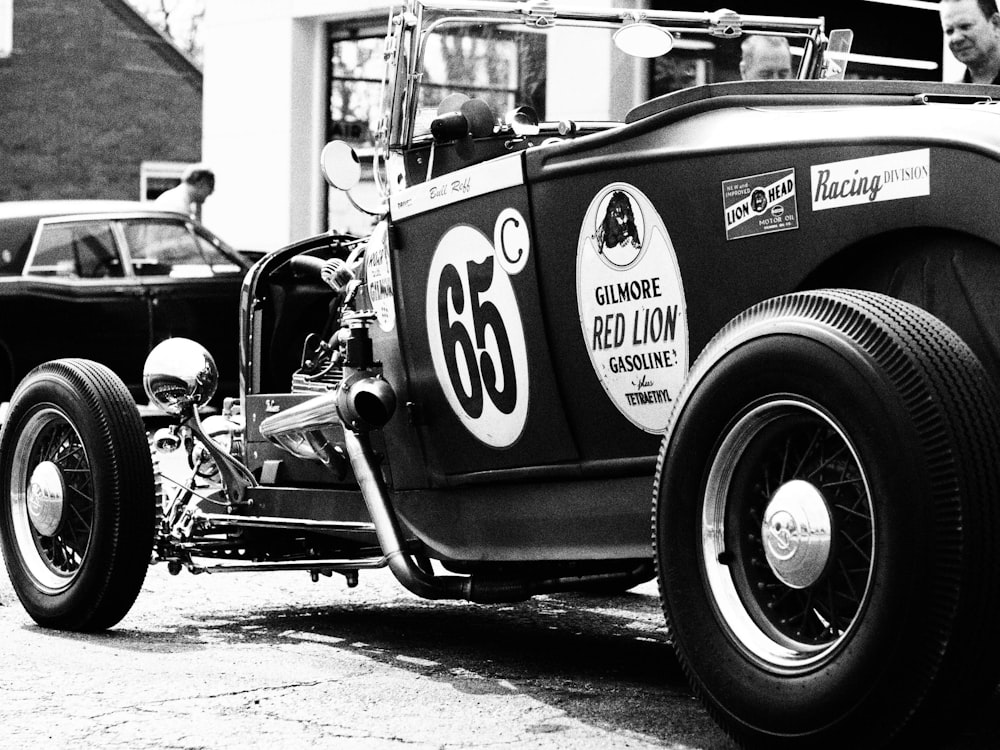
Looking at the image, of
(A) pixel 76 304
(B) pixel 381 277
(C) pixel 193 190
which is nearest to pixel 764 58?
(B) pixel 381 277

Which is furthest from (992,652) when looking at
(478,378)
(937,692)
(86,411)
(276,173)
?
(276,173)

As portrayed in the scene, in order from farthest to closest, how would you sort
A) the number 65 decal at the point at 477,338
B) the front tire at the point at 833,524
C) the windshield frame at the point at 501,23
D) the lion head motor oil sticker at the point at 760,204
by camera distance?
the windshield frame at the point at 501,23 → the number 65 decal at the point at 477,338 → the lion head motor oil sticker at the point at 760,204 → the front tire at the point at 833,524

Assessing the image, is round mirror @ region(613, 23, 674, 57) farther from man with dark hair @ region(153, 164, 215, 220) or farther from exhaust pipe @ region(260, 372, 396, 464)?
man with dark hair @ region(153, 164, 215, 220)

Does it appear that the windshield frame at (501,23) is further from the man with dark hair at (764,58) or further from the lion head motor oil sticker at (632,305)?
the lion head motor oil sticker at (632,305)

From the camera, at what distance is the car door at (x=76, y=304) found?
40.0 feet

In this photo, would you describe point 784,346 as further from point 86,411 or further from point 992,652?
point 86,411

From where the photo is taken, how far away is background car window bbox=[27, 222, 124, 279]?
1234 cm

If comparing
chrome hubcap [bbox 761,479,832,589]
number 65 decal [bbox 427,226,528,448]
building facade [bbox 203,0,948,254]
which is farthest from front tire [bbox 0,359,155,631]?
building facade [bbox 203,0,948,254]

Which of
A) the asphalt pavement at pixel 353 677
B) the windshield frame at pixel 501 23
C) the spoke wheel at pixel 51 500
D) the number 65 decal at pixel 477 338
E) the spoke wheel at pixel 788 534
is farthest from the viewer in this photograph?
the spoke wheel at pixel 51 500

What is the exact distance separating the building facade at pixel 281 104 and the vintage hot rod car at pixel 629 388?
8.95 m

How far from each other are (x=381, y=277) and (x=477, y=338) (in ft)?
1.73

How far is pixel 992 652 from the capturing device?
2879 mm

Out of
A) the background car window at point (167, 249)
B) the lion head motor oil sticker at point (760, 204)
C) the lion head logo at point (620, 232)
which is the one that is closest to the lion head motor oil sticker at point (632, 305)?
the lion head logo at point (620, 232)

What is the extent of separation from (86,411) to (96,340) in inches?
296
